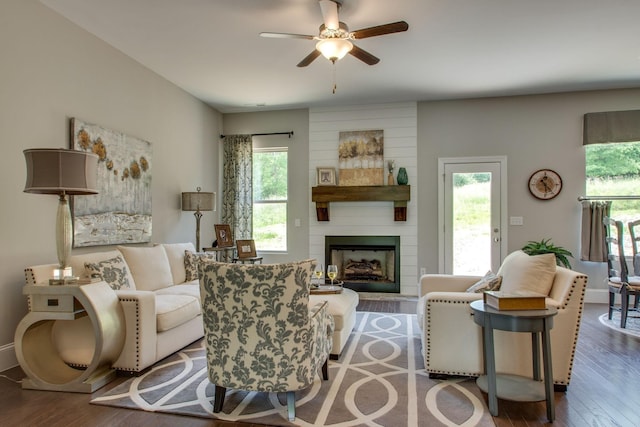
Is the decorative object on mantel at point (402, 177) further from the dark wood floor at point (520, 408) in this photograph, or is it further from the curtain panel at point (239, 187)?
the dark wood floor at point (520, 408)

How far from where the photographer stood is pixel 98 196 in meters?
3.70

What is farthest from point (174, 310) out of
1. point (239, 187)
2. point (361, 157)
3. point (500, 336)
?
point (361, 157)

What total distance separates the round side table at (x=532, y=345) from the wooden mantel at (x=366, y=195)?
3250 mm

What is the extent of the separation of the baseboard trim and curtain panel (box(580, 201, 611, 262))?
20.7 feet

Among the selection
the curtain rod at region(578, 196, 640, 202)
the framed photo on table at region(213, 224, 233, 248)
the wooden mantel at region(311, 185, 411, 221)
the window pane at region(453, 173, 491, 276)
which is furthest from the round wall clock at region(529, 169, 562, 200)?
the framed photo on table at region(213, 224, 233, 248)

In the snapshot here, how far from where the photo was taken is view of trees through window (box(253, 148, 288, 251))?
20.4 feet

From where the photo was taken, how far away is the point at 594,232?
5.05 meters

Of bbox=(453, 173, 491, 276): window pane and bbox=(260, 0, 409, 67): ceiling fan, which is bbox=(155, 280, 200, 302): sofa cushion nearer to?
bbox=(260, 0, 409, 67): ceiling fan

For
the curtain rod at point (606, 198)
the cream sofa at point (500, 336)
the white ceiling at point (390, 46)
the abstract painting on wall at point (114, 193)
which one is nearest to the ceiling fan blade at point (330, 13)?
the white ceiling at point (390, 46)

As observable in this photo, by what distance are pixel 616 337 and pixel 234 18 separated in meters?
4.59

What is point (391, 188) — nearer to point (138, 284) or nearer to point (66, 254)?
point (138, 284)

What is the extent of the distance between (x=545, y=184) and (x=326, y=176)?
123 inches

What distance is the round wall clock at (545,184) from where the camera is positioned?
5.32 m

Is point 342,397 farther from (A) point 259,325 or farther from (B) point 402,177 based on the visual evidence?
(B) point 402,177
